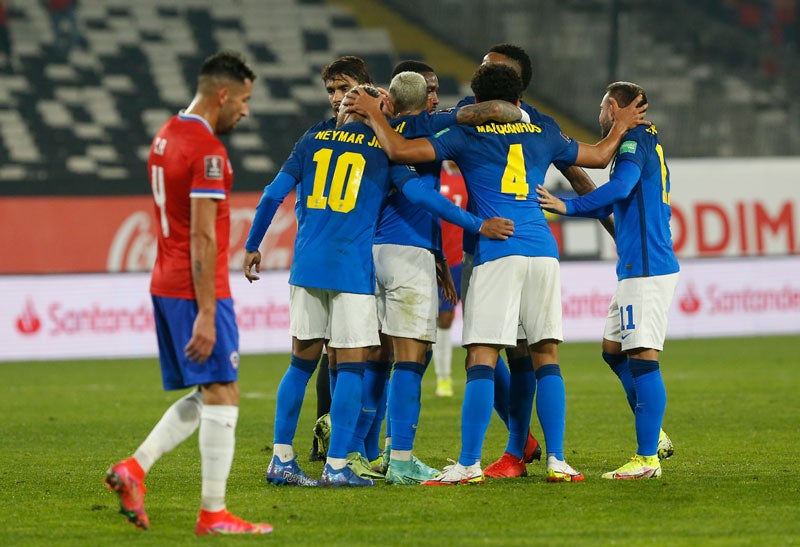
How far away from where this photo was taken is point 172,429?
Result: 17.8ft

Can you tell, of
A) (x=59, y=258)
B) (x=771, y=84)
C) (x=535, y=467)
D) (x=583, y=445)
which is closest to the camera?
(x=535, y=467)

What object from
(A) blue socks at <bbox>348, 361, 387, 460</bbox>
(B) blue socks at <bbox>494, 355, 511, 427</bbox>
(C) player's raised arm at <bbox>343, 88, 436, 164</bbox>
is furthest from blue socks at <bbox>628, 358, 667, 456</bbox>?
(C) player's raised arm at <bbox>343, 88, 436, 164</bbox>

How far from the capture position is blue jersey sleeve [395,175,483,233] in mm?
6391

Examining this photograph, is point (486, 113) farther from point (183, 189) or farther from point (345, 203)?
point (183, 189)

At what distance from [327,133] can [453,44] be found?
17.7 metres

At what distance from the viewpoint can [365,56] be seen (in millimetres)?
24281

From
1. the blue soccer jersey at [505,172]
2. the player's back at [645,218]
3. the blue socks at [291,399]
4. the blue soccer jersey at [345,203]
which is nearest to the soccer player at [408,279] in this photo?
the blue soccer jersey at [505,172]

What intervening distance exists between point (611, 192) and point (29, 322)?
35.7 feet

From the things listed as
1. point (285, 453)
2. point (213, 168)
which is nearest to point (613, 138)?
point (285, 453)

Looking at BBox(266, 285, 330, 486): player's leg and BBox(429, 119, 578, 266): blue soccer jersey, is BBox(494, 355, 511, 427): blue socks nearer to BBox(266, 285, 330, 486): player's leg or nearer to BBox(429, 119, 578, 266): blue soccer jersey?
BBox(429, 119, 578, 266): blue soccer jersey

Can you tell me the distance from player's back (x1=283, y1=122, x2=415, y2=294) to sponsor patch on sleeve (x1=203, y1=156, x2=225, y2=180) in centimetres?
147

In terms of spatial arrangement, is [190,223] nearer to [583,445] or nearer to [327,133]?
[327,133]

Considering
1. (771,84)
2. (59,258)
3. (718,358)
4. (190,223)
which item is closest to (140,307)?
(59,258)

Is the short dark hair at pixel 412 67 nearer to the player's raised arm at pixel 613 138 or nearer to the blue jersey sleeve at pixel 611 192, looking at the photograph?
the player's raised arm at pixel 613 138
